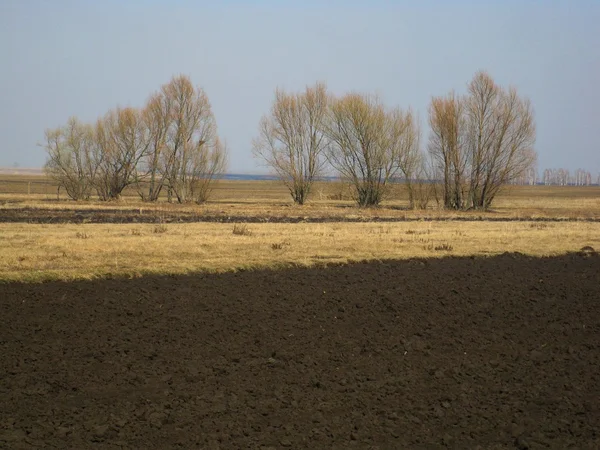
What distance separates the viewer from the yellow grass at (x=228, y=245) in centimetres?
1530

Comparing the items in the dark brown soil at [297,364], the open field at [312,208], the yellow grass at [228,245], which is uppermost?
the open field at [312,208]

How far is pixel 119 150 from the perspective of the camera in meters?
52.8

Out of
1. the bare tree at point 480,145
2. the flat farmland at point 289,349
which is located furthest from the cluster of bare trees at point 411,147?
the flat farmland at point 289,349

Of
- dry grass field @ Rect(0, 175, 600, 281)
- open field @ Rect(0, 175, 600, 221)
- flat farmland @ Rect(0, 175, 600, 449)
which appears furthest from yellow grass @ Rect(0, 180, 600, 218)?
flat farmland @ Rect(0, 175, 600, 449)

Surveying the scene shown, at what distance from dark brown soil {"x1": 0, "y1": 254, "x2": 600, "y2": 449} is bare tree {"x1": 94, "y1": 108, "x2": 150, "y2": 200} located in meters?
39.9

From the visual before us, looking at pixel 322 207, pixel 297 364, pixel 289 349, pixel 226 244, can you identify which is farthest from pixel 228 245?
pixel 322 207

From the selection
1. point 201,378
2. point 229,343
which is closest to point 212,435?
point 201,378

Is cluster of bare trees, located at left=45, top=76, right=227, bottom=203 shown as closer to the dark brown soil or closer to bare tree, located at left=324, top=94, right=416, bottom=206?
bare tree, located at left=324, top=94, right=416, bottom=206

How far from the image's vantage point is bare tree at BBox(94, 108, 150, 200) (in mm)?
52219

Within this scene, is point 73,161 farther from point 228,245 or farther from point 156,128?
point 228,245

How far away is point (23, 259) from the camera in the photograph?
50.4ft

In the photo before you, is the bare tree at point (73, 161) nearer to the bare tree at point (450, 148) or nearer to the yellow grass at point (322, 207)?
the yellow grass at point (322, 207)

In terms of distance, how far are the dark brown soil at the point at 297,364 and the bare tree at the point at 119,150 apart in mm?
39922

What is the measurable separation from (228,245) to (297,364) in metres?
10.7
